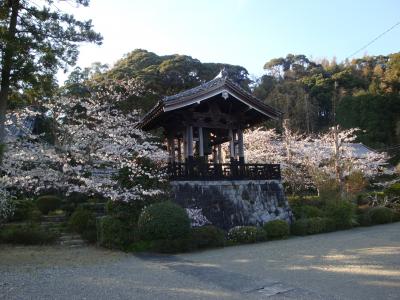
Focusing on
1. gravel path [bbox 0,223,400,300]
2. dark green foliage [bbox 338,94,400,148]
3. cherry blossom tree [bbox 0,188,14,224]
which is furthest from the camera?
dark green foliage [bbox 338,94,400,148]

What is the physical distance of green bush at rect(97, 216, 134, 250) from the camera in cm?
1191

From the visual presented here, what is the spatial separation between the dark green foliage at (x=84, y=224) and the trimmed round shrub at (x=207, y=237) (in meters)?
3.83

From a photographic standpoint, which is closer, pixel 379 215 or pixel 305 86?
pixel 379 215

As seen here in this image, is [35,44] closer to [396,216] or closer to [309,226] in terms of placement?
[309,226]

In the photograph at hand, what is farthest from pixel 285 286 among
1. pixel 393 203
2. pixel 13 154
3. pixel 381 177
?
pixel 381 177

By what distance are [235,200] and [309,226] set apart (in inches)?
124

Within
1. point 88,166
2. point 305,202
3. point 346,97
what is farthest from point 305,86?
point 88,166

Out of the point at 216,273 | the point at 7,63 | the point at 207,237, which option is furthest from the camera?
the point at 207,237

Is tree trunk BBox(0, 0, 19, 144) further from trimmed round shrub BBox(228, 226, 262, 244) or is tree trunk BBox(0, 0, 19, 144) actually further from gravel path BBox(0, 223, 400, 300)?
trimmed round shrub BBox(228, 226, 262, 244)

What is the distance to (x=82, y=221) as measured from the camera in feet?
45.8

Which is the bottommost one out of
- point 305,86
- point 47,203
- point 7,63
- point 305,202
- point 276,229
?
point 276,229

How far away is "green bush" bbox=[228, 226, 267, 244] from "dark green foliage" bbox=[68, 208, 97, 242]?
4902 millimetres

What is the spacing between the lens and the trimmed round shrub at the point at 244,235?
13.4 meters

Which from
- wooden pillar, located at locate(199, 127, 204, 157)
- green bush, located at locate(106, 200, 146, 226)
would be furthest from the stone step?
wooden pillar, located at locate(199, 127, 204, 157)
